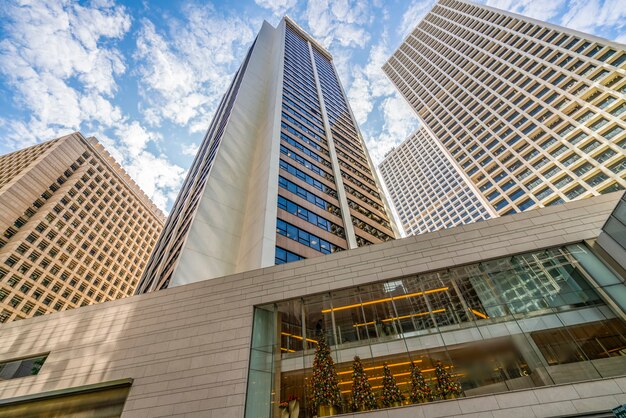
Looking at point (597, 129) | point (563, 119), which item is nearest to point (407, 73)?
point (563, 119)

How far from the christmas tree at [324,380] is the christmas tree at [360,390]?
678 millimetres

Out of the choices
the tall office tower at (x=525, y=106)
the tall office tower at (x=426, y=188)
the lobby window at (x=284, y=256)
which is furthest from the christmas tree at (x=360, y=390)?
the tall office tower at (x=426, y=188)

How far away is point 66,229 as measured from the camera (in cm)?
5234

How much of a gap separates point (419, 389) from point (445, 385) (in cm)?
96

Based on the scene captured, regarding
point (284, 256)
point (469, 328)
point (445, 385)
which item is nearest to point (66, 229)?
point (284, 256)

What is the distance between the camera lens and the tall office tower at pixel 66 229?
44094mm

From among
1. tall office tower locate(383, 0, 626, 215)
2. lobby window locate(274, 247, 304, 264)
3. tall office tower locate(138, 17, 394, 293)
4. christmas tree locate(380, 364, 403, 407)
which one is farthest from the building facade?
tall office tower locate(383, 0, 626, 215)

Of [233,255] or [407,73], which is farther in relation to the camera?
[407,73]

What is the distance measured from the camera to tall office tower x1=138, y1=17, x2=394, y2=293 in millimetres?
24016

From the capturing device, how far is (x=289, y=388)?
492 inches

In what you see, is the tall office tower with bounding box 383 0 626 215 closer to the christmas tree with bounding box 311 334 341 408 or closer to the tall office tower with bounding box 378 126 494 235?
the tall office tower with bounding box 378 126 494 235

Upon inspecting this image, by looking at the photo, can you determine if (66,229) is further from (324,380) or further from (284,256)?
(324,380)

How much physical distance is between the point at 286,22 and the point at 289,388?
3217 inches

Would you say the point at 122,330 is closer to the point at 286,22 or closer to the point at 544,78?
the point at 544,78
